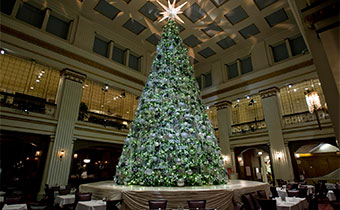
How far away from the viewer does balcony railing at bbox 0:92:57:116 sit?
284 inches

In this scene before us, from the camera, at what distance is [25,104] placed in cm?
758

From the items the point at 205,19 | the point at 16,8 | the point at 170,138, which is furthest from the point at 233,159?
the point at 16,8

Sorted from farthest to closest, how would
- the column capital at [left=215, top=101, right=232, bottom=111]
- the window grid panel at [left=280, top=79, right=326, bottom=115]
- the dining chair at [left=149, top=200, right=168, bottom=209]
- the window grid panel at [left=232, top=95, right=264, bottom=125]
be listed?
the window grid panel at [left=232, top=95, right=264, bottom=125] → the column capital at [left=215, top=101, right=232, bottom=111] → the window grid panel at [left=280, top=79, right=326, bottom=115] → the dining chair at [left=149, top=200, right=168, bottom=209]

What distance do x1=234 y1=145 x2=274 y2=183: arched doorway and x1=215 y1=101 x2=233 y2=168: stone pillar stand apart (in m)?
0.58

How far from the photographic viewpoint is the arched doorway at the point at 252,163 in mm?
11664

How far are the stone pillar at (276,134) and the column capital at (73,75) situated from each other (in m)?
10.0

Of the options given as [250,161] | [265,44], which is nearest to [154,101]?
→ [265,44]

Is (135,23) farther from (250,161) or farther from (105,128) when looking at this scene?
(250,161)

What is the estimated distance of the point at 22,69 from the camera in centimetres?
952

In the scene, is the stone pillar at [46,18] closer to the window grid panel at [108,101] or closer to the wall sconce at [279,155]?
the window grid panel at [108,101]

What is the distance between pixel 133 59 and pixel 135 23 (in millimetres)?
2387

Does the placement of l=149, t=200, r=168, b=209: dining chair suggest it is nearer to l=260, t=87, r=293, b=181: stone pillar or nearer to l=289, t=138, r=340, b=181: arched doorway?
l=260, t=87, r=293, b=181: stone pillar

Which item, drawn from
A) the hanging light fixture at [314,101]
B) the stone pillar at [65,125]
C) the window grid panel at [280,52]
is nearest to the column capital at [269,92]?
the window grid panel at [280,52]

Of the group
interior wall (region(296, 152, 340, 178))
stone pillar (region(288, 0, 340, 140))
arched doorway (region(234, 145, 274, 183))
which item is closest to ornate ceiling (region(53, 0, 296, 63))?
arched doorway (region(234, 145, 274, 183))
